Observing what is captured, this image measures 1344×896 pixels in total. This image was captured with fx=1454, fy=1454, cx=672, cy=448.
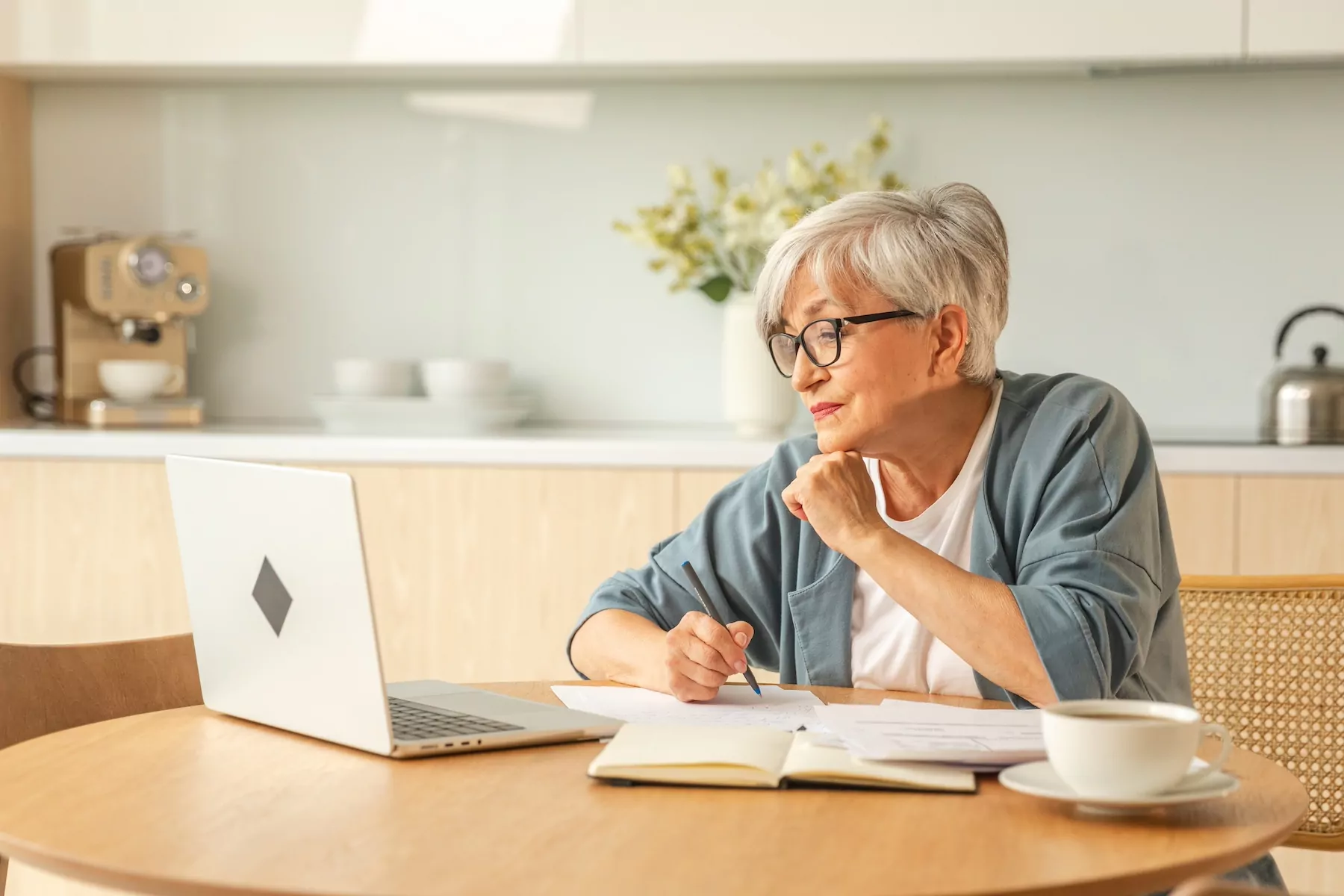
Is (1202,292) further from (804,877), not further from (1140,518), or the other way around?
(804,877)

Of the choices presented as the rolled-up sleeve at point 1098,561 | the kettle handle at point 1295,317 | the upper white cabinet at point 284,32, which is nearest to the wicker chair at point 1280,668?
the rolled-up sleeve at point 1098,561

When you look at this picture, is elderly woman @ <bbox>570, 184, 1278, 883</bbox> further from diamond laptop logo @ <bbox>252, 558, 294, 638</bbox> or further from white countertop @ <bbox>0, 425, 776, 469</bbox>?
white countertop @ <bbox>0, 425, 776, 469</bbox>

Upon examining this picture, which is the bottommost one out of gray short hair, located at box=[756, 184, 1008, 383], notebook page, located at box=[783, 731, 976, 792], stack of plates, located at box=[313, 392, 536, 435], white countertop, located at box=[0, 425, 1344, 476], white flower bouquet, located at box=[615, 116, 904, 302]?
notebook page, located at box=[783, 731, 976, 792]

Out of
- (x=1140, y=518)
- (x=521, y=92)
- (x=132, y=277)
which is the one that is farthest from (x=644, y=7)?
(x=1140, y=518)

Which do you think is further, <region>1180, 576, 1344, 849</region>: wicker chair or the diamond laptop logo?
<region>1180, 576, 1344, 849</region>: wicker chair

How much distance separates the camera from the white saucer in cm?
98

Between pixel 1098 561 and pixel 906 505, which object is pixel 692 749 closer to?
pixel 1098 561

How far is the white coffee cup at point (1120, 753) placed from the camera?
38.0 inches

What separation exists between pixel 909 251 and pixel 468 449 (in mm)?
1403

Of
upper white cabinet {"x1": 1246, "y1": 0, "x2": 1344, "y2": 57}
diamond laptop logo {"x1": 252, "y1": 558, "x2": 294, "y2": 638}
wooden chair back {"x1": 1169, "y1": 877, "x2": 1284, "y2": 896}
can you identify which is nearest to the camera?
wooden chair back {"x1": 1169, "y1": 877, "x2": 1284, "y2": 896}

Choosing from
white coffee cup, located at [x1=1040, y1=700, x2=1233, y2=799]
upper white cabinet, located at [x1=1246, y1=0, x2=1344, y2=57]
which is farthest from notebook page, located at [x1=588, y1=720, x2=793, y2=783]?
upper white cabinet, located at [x1=1246, y1=0, x2=1344, y2=57]

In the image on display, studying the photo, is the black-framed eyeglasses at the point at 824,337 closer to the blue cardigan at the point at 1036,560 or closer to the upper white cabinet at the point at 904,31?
the blue cardigan at the point at 1036,560

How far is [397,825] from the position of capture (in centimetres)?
98

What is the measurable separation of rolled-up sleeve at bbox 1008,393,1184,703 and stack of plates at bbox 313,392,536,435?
1.66 metres
